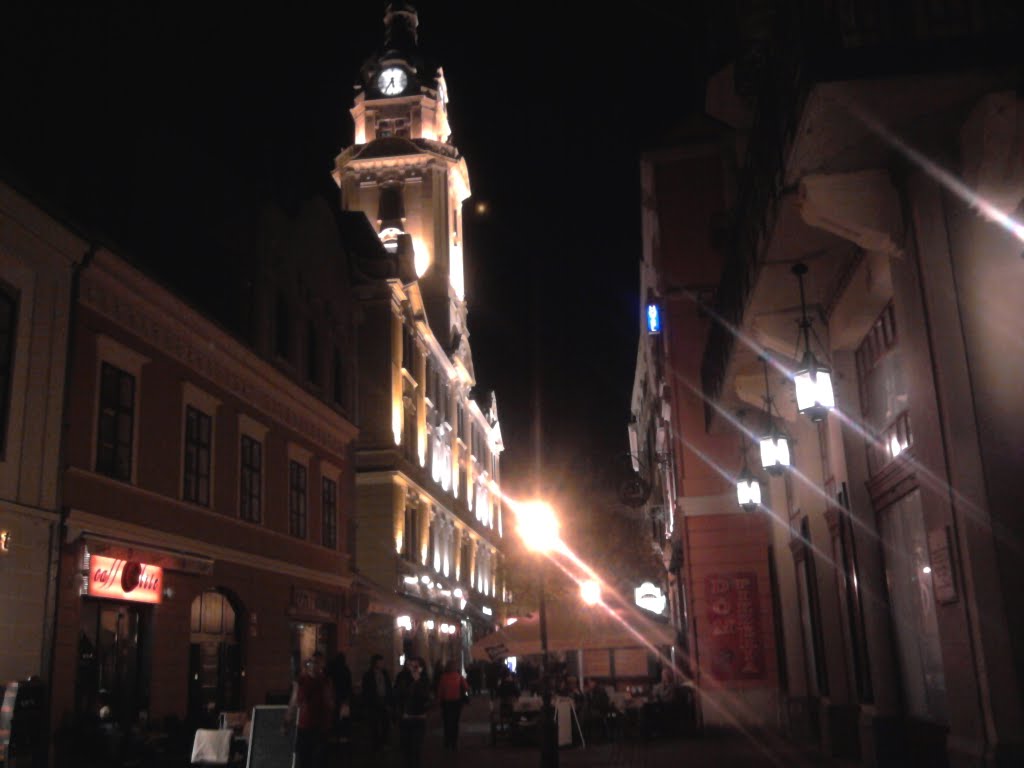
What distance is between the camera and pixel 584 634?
21.4m

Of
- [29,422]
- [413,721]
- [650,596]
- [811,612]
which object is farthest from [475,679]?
[29,422]

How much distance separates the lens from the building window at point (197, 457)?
62.0 ft

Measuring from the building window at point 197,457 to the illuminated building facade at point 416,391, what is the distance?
35.0 ft

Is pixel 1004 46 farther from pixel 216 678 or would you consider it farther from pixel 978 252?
pixel 216 678

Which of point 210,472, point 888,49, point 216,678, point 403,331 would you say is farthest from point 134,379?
point 403,331

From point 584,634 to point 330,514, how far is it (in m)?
8.41

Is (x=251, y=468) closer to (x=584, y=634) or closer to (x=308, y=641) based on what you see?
(x=308, y=641)

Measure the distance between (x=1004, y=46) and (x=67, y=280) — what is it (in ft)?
41.4

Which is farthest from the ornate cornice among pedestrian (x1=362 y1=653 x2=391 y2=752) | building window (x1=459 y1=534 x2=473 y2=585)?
building window (x1=459 y1=534 x2=473 y2=585)

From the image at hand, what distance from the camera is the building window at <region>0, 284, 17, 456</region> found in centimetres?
1372

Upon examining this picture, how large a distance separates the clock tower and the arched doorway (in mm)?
33275

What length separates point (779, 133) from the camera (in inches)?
390

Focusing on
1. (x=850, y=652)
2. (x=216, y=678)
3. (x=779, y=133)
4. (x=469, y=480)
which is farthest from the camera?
(x=469, y=480)

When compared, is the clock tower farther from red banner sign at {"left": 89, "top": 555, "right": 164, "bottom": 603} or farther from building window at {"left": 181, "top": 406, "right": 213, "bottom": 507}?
red banner sign at {"left": 89, "top": 555, "right": 164, "bottom": 603}
